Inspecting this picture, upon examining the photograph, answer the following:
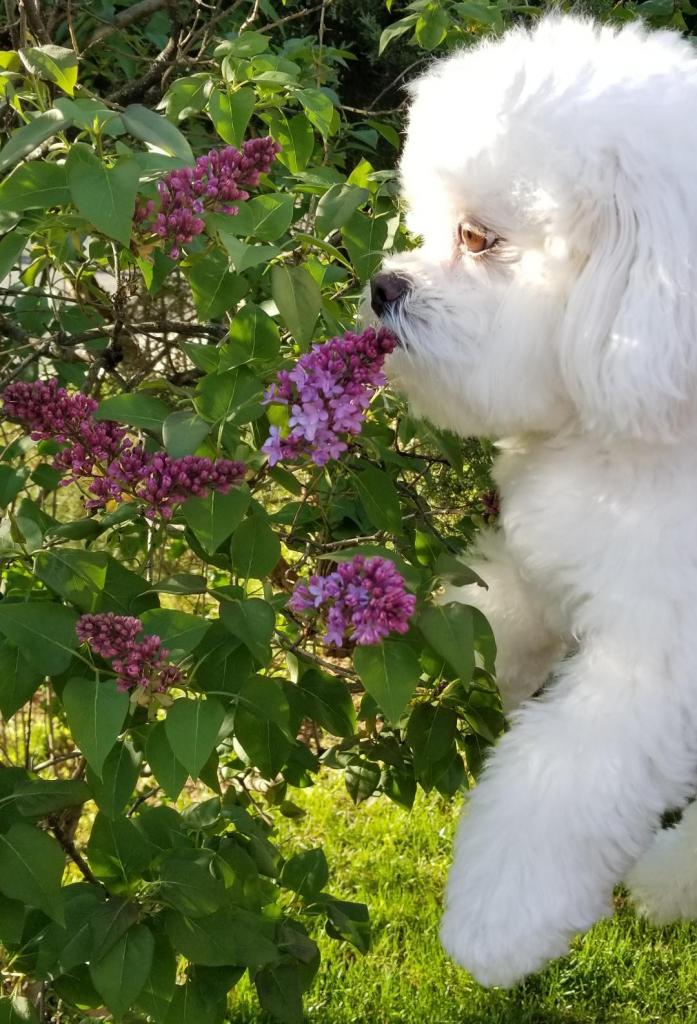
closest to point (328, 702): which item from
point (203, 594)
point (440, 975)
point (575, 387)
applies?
point (203, 594)

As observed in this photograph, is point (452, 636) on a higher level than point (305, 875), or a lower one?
higher

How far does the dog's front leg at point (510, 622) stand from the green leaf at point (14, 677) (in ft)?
2.52

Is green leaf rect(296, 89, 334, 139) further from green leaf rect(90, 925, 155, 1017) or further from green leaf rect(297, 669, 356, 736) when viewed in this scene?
green leaf rect(90, 925, 155, 1017)

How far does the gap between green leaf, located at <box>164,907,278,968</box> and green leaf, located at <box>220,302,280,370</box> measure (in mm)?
697

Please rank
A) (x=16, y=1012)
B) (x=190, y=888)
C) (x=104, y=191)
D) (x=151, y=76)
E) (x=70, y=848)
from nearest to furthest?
(x=104, y=191) → (x=190, y=888) → (x=16, y=1012) → (x=70, y=848) → (x=151, y=76)

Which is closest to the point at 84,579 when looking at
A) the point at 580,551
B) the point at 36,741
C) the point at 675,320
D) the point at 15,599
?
the point at 15,599

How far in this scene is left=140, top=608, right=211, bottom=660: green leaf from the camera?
3.88 ft

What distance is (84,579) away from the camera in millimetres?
1241

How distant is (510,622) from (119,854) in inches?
29.1

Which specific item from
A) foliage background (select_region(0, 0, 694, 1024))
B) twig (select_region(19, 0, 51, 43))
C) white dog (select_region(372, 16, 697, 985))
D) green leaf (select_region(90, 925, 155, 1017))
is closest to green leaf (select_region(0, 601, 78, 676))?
foliage background (select_region(0, 0, 694, 1024))

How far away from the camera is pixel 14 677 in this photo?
4.00 ft

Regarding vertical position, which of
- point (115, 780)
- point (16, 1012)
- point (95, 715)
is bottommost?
point (16, 1012)

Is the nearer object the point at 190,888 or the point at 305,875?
the point at 190,888

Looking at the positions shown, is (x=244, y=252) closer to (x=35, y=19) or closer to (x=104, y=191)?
(x=104, y=191)
